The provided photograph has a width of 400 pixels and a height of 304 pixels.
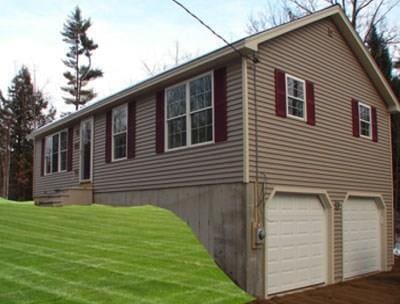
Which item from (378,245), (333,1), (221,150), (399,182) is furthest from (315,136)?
(333,1)

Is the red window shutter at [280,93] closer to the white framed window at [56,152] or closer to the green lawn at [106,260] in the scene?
the green lawn at [106,260]

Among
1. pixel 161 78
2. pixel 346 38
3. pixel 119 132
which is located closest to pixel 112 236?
pixel 161 78

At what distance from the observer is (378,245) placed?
14.0 meters

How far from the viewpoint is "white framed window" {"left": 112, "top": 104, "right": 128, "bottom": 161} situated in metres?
13.3

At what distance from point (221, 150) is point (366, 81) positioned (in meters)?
6.64

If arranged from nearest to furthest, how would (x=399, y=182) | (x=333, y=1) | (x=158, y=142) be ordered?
(x=158, y=142), (x=399, y=182), (x=333, y=1)

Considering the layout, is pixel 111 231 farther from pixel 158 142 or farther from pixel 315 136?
pixel 315 136

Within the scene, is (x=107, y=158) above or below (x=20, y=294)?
above

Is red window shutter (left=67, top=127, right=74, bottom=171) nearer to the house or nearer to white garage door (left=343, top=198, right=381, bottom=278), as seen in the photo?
the house

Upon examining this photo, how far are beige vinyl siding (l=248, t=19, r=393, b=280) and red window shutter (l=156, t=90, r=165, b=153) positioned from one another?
2.93 meters

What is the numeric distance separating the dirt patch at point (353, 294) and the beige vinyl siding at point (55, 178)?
8.84m

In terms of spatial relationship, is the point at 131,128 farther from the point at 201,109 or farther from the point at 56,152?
the point at 56,152

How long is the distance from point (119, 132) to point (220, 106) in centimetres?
Result: 469

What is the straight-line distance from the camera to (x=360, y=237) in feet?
42.8
